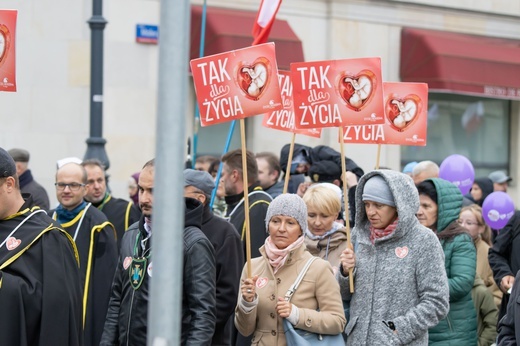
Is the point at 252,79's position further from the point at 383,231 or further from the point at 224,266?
the point at 383,231

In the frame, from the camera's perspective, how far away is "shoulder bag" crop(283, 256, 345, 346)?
6.24 m

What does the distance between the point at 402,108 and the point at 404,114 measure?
0.17 ft

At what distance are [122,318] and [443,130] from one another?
14434mm

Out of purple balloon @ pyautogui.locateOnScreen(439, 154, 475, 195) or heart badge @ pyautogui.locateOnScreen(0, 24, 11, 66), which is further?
purple balloon @ pyautogui.locateOnScreen(439, 154, 475, 195)

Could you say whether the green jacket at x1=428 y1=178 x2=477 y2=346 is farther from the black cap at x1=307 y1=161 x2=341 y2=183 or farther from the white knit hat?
the black cap at x1=307 y1=161 x2=341 y2=183

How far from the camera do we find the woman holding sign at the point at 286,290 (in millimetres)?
6230

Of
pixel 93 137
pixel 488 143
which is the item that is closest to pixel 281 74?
pixel 93 137

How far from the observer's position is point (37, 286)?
5.64 m

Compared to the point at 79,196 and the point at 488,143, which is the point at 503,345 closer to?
the point at 79,196

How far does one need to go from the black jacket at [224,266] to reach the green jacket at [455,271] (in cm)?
120

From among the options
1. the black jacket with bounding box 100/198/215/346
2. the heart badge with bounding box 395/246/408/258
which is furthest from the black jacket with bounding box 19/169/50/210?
the heart badge with bounding box 395/246/408/258

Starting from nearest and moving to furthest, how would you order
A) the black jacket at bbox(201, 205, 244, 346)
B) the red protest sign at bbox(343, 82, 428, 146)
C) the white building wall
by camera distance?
the black jacket at bbox(201, 205, 244, 346) → the red protest sign at bbox(343, 82, 428, 146) → the white building wall

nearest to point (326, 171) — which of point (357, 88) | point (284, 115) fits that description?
point (284, 115)

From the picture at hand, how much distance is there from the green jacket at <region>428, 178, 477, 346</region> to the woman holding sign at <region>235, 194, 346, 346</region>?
107 centimetres
